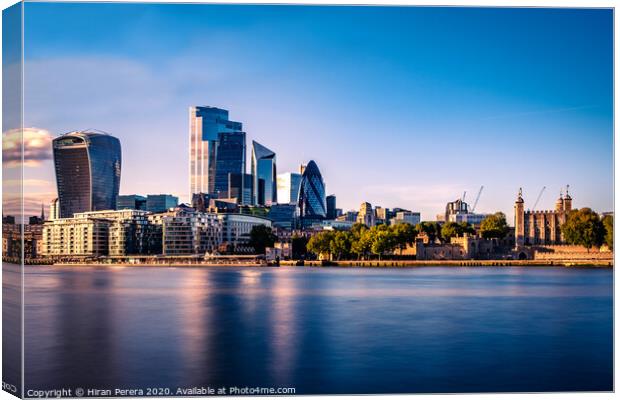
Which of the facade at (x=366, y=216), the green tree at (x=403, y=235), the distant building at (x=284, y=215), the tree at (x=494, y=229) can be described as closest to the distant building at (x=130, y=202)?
the distant building at (x=284, y=215)

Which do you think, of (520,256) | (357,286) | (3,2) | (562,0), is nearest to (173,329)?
(3,2)

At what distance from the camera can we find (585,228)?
113 ft

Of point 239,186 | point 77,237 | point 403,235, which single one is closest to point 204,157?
point 239,186

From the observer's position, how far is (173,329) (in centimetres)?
1213

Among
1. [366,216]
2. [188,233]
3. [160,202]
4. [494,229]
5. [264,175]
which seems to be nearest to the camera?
[494,229]

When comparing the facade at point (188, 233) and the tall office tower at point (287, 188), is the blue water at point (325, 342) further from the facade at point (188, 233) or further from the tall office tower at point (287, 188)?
the tall office tower at point (287, 188)

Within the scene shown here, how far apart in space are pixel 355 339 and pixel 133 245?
4851cm

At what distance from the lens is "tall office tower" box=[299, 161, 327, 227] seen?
86294mm

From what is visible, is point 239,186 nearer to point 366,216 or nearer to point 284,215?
point 284,215

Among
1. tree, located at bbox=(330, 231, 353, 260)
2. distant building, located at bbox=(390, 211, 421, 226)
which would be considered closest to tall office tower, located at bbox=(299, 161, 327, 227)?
distant building, located at bbox=(390, 211, 421, 226)

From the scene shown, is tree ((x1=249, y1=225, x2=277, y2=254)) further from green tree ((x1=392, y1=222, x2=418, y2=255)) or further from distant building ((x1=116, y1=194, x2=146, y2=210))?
distant building ((x1=116, y1=194, x2=146, y2=210))

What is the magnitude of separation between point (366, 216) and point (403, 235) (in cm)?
3088

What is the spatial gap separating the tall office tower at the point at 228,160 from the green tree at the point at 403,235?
36399 mm

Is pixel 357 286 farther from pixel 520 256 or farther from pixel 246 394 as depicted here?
pixel 520 256
